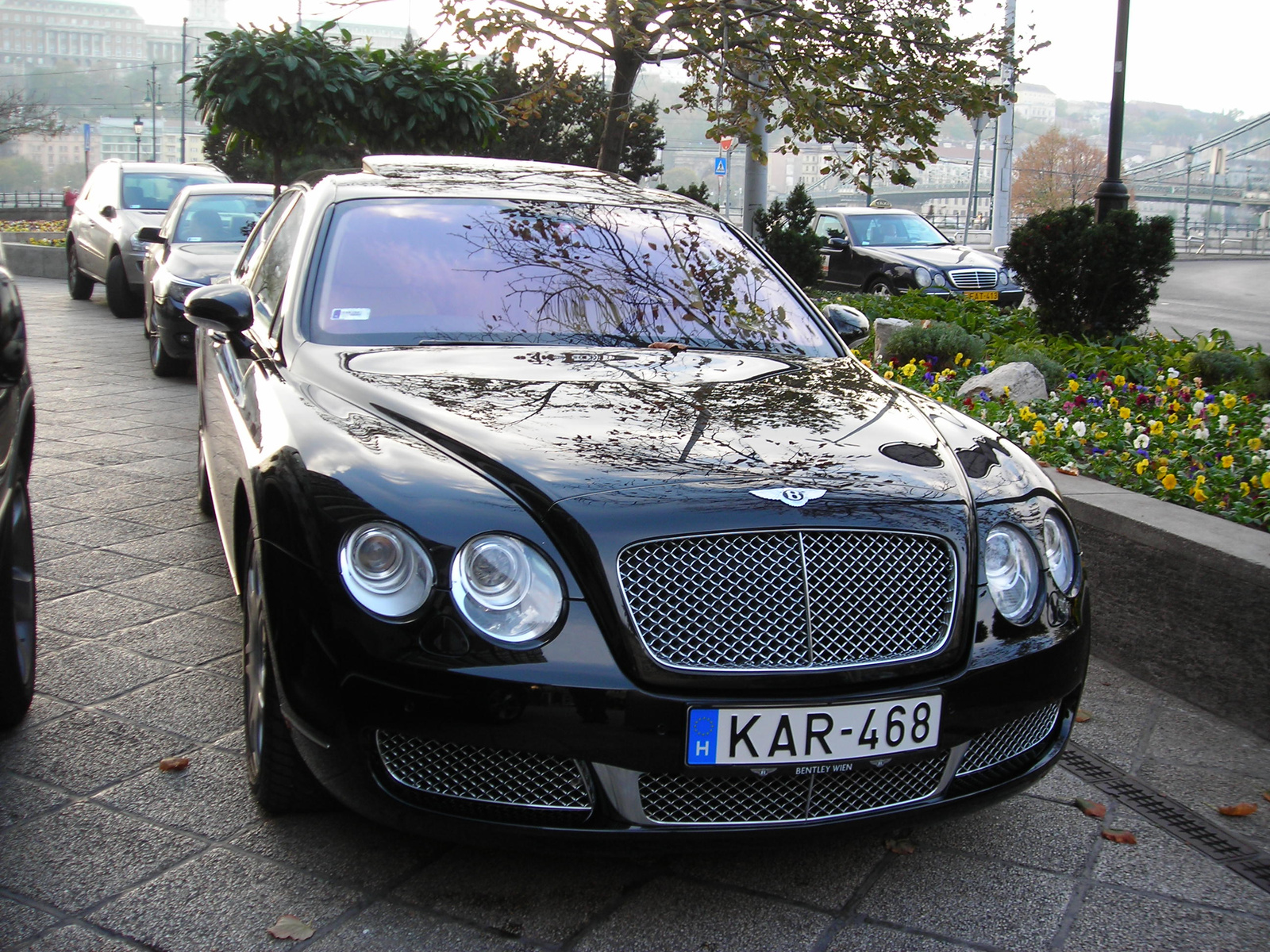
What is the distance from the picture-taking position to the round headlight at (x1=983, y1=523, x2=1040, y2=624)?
2.66 meters

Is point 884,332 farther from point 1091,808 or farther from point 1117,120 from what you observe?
point 1091,808

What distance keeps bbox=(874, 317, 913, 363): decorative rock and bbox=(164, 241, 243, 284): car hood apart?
486 cm

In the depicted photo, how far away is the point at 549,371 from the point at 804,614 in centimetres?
109

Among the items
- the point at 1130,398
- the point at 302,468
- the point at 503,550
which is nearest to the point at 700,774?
the point at 503,550

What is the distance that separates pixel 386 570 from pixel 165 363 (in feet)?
27.3

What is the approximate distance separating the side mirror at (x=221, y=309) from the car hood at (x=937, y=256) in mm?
12341

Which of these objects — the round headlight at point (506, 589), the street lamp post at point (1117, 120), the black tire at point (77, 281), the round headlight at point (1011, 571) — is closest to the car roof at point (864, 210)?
the street lamp post at point (1117, 120)

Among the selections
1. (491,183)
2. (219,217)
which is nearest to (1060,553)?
(491,183)

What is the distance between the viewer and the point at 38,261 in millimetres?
20609

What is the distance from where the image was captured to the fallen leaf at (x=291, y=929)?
244 cm

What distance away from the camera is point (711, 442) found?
2.71m

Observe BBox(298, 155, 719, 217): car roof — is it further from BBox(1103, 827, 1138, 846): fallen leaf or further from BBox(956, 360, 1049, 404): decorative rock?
BBox(956, 360, 1049, 404): decorative rock

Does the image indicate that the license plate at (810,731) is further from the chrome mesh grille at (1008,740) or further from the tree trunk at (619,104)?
the tree trunk at (619,104)

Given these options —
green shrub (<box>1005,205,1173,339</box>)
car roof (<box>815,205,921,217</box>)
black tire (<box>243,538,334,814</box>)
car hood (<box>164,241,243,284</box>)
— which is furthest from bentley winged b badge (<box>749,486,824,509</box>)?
car roof (<box>815,205,921,217</box>)
